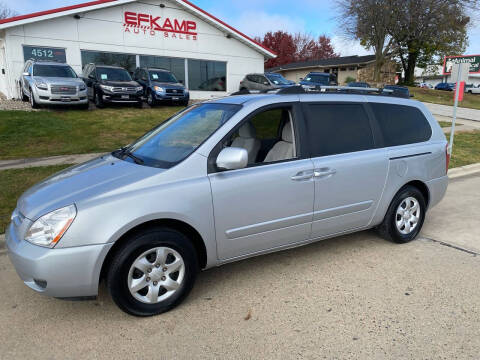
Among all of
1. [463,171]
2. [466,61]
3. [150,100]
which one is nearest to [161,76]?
[150,100]

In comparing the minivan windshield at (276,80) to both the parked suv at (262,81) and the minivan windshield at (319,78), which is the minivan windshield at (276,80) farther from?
the minivan windshield at (319,78)

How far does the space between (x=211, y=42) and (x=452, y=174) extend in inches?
650

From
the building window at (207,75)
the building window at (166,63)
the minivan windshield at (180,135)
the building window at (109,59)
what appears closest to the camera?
the minivan windshield at (180,135)

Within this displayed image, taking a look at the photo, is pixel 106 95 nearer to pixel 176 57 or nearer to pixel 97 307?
pixel 176 57

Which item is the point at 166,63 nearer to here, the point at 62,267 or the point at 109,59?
the point at 109,59

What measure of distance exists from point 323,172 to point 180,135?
1.42 metres

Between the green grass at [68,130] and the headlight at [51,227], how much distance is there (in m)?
6.65

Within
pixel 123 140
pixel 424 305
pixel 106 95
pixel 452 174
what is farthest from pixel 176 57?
pixel 424 305

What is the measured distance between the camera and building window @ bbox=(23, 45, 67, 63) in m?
16.7

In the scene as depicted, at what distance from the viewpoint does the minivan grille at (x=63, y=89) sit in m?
12.8

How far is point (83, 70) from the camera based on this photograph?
17.2 metres

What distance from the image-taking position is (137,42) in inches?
758

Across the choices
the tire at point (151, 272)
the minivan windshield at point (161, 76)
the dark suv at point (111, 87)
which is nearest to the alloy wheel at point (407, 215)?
the tire at point (151, 272)

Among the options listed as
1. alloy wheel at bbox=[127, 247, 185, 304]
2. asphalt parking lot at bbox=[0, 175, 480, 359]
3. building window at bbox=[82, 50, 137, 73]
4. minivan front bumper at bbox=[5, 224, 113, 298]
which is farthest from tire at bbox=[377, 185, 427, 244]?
building window at bbox=[82, 50, 137, 73]
